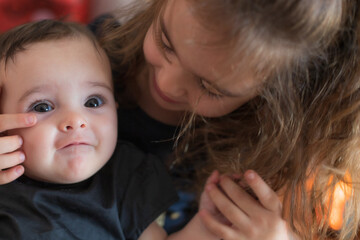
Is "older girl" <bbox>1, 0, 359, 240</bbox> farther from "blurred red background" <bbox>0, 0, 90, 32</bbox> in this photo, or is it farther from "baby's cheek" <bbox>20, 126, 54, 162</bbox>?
"blurred red background" <bbox>0, 0, 90, 32</bbox>

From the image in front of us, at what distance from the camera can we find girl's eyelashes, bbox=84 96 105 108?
0.92 meters

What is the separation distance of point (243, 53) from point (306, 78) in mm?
188

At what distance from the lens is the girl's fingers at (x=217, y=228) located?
948mm

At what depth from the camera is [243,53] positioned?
73 cm

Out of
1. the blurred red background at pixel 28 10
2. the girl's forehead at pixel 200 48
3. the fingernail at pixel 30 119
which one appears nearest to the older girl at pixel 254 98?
the girl's forehead at pixel 200 48

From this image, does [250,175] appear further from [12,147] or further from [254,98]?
[12,147]

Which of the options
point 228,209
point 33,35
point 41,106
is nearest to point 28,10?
point 33,35

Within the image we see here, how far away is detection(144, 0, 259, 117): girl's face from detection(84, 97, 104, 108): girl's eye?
0.15 meters

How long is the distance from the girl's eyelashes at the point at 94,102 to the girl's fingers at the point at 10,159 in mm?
175

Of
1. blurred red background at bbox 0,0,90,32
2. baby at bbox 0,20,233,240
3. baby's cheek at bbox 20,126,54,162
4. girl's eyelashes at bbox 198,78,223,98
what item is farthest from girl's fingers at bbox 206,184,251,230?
blurred red background at bbox 0,0,90,32

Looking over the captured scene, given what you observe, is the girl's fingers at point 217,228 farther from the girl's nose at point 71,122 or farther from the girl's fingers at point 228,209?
the girl's nose at point 71,122

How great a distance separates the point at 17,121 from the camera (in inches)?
32.7

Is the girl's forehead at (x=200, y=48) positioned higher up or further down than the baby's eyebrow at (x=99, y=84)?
higher up

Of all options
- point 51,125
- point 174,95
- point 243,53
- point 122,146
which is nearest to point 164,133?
point 122,146
